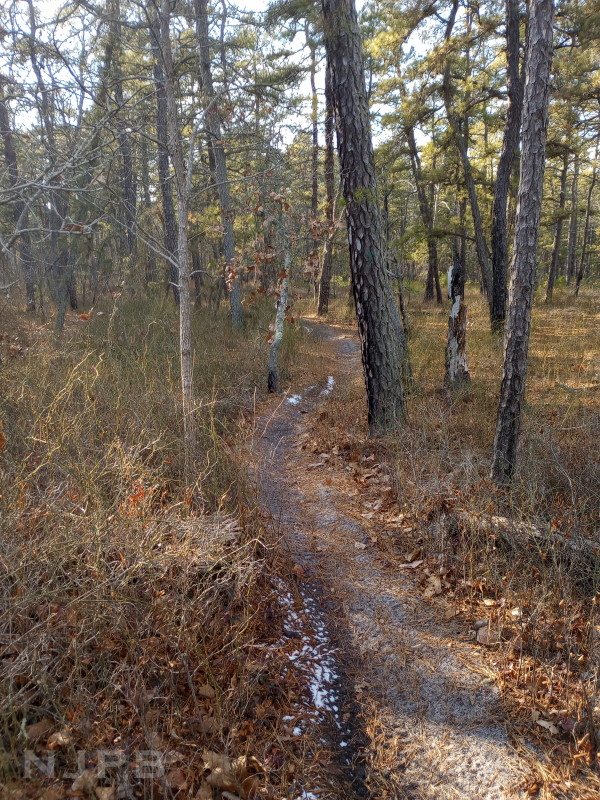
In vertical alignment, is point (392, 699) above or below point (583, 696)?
below

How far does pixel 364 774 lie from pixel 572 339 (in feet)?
37.2

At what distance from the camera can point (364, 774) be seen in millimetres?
2266

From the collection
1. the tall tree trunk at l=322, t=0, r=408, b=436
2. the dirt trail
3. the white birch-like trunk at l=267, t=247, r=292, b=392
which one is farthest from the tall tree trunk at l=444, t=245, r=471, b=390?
the dirt trail

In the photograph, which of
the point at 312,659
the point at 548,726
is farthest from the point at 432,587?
the point at 548,726

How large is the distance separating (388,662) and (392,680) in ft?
0.43

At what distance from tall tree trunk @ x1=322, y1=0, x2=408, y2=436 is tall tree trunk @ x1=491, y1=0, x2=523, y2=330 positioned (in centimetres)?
691

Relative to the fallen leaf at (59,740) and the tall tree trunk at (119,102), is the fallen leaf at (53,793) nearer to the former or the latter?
the fallen leaf at (59,740)

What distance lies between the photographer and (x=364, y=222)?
5672mm

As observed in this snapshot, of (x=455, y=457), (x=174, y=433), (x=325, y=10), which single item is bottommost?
(x=455, y=457)

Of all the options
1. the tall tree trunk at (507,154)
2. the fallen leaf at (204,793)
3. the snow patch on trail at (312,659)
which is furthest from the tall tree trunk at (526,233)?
the tall tree trunk at (507,154)

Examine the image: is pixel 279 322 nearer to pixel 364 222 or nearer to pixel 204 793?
pixel 364 222

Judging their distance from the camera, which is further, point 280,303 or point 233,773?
point 280,303

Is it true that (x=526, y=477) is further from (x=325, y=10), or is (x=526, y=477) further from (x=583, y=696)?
(x=325, y=10)

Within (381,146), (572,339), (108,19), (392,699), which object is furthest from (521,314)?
(381,146)
